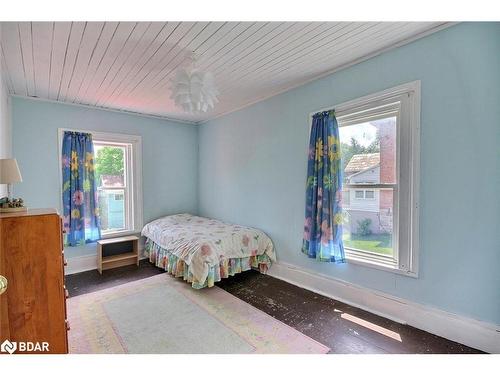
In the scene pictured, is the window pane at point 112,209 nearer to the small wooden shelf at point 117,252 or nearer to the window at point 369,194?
the small wooden shelf at point 117,252

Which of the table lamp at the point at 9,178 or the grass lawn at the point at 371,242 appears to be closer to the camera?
the table lamp at the point at 9,178

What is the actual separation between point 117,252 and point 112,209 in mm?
667

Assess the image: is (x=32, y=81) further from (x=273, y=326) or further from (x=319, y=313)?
(x=319, y=313)

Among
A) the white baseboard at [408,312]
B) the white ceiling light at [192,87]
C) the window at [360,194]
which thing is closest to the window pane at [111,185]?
the white ceiling light at [192,87]

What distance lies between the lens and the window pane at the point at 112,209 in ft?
12.3

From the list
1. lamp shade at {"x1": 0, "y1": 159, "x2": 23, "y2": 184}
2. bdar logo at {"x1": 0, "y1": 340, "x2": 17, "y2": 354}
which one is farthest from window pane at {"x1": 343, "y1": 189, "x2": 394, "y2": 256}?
lamp shade at {"x1": 0, "y1": 159, "x2": 23, "y2": 184}

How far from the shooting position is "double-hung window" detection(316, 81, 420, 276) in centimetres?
199

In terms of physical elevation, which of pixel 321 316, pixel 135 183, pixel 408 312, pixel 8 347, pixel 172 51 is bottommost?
pixel 321 316

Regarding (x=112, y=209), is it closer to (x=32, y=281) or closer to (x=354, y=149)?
(x=32, y=281)

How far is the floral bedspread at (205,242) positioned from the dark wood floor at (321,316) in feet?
1.23

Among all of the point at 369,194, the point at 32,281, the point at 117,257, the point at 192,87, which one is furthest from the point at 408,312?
the point at 117,257

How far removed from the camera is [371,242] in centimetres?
233

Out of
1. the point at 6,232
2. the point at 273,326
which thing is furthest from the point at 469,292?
the point at 6,232
